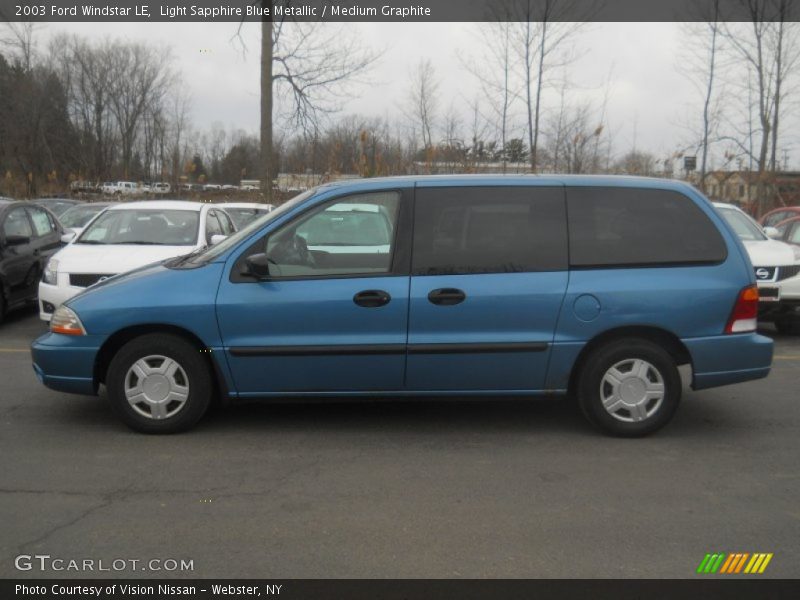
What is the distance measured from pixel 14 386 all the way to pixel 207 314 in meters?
2.66

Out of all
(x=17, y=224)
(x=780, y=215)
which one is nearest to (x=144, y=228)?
(x=17, y=224)

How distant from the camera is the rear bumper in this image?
531 centimetres

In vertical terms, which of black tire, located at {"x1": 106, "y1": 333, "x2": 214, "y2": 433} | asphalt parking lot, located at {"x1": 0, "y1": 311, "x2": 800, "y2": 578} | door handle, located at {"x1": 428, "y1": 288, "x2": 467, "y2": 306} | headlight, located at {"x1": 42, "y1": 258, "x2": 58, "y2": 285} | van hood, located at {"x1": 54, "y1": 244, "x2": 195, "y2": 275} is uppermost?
door handle, located at {"x1": 428, "y1": 288, "x2": 467, "y2": 306}

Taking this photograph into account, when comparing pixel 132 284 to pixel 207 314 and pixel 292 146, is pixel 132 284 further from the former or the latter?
pixel 292 146

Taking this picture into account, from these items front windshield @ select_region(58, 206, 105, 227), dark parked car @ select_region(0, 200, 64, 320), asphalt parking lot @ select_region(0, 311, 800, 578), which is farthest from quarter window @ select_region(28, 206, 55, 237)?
asphalt parking lot @ select_region(0, 311, 800, 578)

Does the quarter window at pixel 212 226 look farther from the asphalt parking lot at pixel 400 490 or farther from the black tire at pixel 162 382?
the black tire at pixel 162 382

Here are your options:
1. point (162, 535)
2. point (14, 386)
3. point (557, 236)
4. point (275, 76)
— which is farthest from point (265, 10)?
point (162, 535)

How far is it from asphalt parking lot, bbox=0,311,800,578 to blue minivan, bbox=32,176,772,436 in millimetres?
372

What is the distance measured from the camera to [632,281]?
529cm

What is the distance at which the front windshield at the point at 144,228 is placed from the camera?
950 cm

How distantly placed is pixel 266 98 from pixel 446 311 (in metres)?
16.5

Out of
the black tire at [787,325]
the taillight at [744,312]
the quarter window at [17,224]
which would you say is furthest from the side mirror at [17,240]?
the black tire at [787,325]

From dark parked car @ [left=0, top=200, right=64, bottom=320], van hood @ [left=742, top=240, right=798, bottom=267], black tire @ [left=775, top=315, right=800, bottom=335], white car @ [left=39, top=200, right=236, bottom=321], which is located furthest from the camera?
black tire @ [left=775, top=315, right=800, bottom=335]

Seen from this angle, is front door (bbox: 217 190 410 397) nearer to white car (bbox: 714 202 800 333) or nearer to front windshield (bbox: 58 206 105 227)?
white car (bbox: 714 202 800 333)
